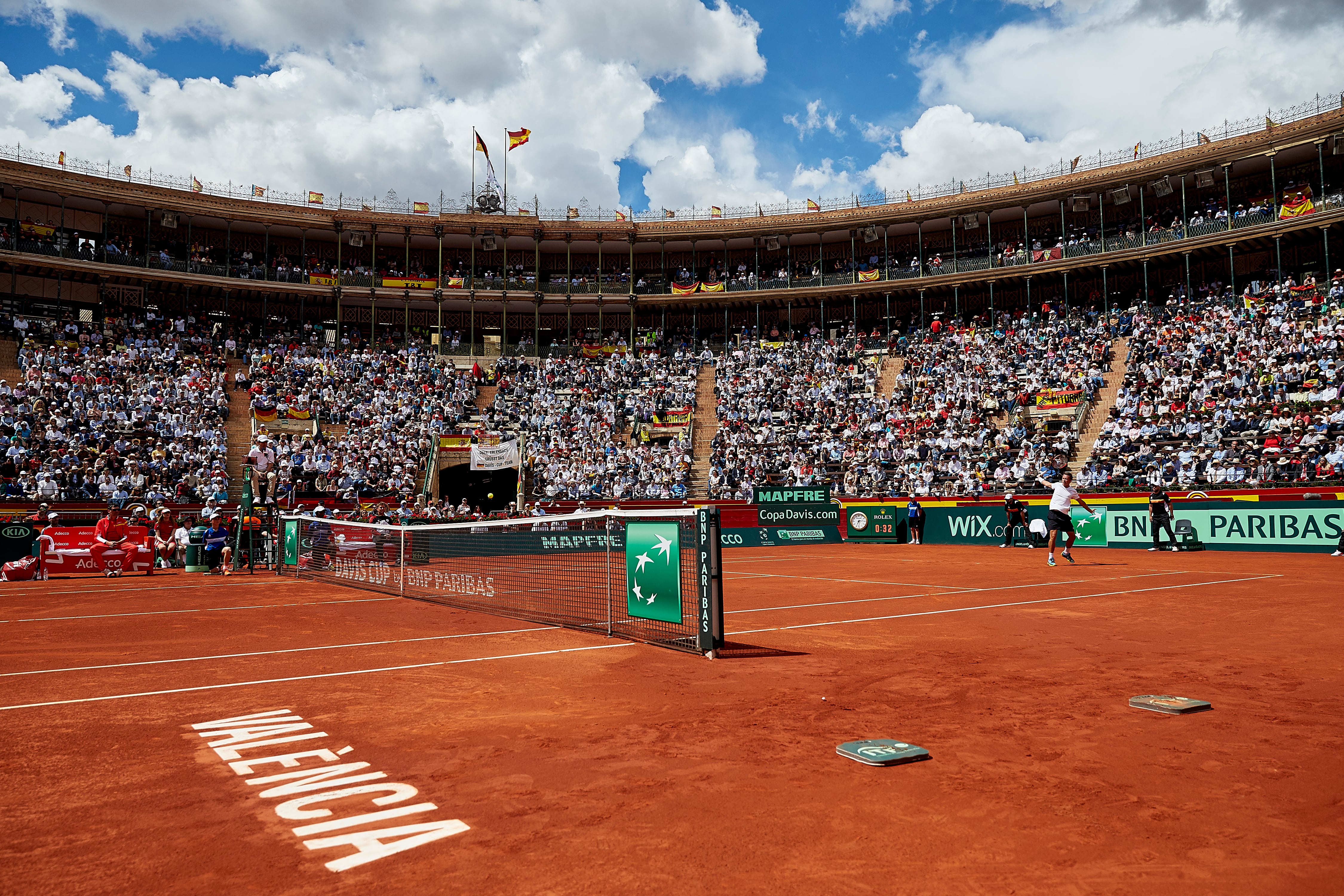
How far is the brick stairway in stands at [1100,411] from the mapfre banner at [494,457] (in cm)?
2271

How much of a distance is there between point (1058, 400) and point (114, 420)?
38.3 meters

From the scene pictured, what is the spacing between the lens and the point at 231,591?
17266mm

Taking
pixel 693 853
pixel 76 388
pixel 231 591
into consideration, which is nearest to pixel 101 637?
pixel 231 591

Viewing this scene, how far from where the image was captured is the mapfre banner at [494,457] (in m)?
37.5

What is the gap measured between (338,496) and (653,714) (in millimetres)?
30138

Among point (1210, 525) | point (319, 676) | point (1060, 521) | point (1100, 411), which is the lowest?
point (319, 676)

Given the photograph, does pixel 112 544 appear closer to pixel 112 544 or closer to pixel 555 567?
pixel 112 544

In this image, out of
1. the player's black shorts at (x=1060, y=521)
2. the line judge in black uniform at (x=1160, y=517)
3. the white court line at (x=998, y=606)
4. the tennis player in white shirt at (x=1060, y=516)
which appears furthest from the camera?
the line judge in black uniform at (x=1160, y=517)

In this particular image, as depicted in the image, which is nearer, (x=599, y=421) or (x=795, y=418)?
(x=795, y=418)

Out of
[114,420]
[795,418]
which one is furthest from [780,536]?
[114,420]

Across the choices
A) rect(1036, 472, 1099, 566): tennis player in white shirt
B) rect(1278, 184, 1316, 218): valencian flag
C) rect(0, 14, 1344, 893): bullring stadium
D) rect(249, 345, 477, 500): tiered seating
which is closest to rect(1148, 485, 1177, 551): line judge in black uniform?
rect(0, 14, 1344, 893): bullring stadium

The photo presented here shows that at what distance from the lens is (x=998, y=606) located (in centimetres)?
1268

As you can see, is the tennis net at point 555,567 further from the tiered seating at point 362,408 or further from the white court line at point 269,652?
the tiered seating at point 362,408

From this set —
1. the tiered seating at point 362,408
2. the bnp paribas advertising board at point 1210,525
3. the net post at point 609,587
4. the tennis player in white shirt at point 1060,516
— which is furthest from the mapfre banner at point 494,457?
the net post at point 609,587
